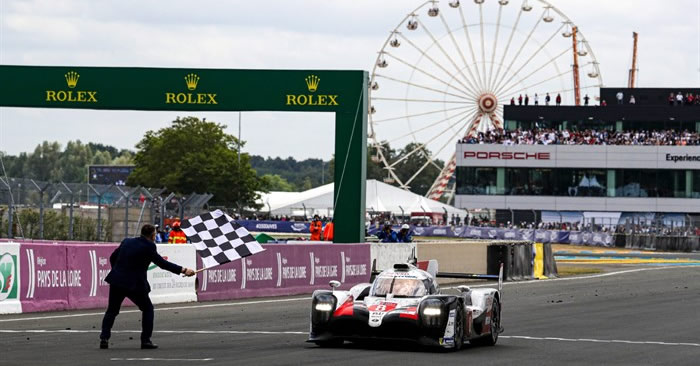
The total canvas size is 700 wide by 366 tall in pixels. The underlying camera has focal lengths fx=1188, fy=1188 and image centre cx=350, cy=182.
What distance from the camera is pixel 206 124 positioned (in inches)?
3927

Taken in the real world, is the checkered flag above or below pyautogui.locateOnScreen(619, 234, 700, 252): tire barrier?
above

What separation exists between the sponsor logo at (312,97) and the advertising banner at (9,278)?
428 inches

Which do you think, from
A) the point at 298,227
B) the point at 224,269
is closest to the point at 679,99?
the point at 298,227

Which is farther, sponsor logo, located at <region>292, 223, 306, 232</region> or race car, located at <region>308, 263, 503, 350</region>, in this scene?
sponsor logo, located at <region>292, 223, 306, 232</region>

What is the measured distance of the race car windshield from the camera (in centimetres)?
1378

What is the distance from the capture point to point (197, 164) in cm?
9138

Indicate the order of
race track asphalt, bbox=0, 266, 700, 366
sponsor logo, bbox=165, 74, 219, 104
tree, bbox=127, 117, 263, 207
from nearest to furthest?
race track asphalt, bbox=0, 266, 700, 366 → sponsor logo, bbox=165, 74, 219, 104 → tree, bbox=127, 117, 263, 207

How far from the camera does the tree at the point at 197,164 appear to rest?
91.2 metres

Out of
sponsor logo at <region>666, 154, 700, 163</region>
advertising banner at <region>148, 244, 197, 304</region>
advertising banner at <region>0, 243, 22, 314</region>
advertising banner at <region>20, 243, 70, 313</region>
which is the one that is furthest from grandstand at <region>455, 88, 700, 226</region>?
advertising banner at <region>0, 243, 22, 314</region>

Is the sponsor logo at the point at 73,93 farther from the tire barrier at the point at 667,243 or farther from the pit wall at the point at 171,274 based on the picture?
the tire barrier at the point at 667,243

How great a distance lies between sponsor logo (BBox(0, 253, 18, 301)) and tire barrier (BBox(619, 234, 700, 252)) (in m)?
48.8

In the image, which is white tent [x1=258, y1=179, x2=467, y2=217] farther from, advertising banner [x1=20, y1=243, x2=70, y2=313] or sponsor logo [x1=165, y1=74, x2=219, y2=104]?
advertising banner [x1=20, y1=243, x2=70, y2=313]

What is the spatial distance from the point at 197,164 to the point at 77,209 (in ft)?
169

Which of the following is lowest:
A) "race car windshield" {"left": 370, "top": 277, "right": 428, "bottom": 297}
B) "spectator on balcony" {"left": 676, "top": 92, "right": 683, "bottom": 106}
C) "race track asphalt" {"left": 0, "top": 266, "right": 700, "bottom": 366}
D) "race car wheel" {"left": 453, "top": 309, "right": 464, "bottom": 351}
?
"race track asphalt" {"left": 0, "top": 266, "right": 700, "bottom": 366}
